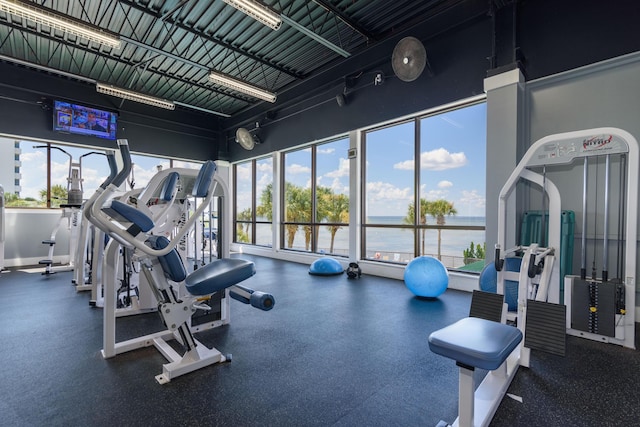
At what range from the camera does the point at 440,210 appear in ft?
16.8

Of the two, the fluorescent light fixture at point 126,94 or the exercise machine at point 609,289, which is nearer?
the exercise machine at point 609,289

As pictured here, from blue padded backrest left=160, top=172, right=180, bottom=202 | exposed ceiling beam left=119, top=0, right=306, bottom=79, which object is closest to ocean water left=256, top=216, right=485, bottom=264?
exposed ceiling beam left=119, top=0, right=306, bottom=79

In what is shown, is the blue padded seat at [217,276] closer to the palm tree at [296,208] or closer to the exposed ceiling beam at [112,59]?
the palm tree at [296,208]

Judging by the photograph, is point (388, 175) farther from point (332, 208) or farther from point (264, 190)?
point (264, 190)

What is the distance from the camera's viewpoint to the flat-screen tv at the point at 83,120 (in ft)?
21.7

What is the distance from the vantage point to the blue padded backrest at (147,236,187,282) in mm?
2080

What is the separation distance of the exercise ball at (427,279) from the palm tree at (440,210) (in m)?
1.04

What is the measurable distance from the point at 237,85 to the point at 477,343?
225 inches

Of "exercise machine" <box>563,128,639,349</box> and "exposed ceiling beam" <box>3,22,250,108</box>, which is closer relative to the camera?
"exercise machine" <box>563,128,639,349</box>

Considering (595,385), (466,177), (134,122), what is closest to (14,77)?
(134,122)

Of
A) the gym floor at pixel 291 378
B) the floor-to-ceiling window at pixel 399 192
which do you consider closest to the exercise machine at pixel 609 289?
the gym floor at pixel 291 378

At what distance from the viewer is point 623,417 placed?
1728mm

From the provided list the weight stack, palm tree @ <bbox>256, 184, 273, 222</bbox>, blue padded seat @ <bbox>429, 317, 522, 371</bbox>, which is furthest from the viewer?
palm tree @ <bbox>256, 184, 273, 222</bbox>

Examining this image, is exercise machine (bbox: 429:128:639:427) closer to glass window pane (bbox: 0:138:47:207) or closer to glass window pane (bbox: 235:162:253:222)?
glass window pane (bbox: 235:162:253:222)
